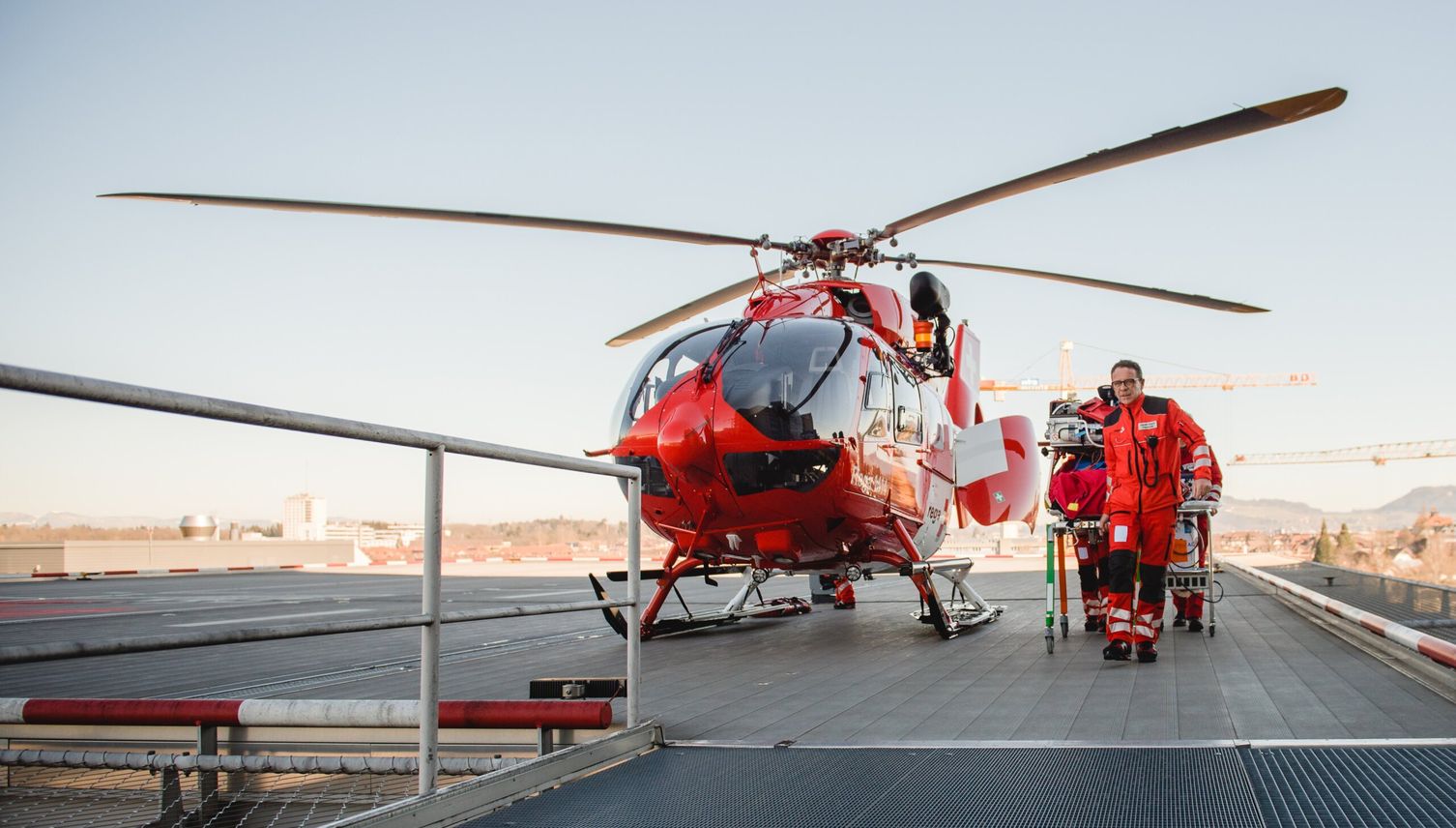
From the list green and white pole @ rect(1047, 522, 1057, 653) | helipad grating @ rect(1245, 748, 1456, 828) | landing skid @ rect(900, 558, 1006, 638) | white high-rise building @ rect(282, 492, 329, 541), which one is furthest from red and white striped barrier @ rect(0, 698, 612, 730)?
landing skid @ rect(900, 558, 1006, 638)

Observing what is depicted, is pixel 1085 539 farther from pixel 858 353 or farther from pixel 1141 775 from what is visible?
pixel 1141 775

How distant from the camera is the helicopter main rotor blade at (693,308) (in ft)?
32.7

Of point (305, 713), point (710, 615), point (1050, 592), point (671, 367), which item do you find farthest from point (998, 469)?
point (305, 713)

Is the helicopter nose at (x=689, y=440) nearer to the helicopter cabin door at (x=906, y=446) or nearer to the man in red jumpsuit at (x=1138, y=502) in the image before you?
the helicopter cabin door at (x=906, y=446)

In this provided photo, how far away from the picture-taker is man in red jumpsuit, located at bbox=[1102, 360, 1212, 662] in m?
6.90

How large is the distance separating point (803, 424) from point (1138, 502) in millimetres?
2361

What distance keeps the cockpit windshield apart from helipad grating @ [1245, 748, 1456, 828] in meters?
4.01

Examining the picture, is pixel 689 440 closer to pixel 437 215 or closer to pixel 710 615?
pixel 437 215

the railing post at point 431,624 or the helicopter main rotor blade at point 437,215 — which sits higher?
the helicopter main rotor blade at point 437,215

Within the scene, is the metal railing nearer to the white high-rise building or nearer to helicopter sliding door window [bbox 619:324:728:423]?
the white high-rise building

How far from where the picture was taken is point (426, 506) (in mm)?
3180

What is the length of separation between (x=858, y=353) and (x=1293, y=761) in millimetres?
4654

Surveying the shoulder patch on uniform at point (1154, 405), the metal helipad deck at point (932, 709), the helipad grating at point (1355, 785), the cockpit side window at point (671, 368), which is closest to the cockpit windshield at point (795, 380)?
the cockpit side window at point (671, 368)

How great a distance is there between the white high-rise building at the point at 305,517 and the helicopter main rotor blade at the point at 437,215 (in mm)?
3931
